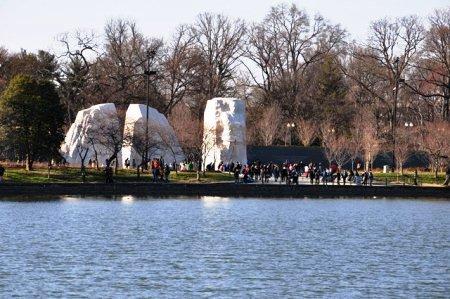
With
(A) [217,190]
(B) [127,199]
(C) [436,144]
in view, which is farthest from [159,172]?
(C) [436,144]

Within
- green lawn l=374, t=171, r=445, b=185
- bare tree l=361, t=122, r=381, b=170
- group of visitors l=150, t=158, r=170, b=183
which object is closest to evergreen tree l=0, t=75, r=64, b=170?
group of visitors l=150, t=158, r=170, b=183

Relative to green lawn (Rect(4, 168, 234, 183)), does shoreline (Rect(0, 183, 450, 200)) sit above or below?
below

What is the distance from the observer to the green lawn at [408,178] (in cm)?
7654

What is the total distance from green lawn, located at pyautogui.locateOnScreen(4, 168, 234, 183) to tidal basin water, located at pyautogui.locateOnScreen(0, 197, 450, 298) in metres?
6.02

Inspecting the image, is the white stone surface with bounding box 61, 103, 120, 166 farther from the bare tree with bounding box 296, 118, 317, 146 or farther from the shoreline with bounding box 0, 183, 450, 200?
the bare tree with bounding box 296, 118, 317, 146

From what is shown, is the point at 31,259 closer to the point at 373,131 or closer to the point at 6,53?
the point at 373,131

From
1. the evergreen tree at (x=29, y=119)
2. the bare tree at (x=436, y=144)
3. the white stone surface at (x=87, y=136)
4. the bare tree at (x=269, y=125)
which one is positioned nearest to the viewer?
the evergreen tree at (x=29, y=119)

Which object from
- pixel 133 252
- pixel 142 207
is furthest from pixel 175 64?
pixel 133 252

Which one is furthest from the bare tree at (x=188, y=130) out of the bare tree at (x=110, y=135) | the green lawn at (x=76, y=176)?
the bare tree at (x=110, y=135)

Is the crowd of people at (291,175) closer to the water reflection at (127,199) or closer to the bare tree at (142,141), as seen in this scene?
the bare tree at (142,141)

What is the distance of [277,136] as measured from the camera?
98500 mm

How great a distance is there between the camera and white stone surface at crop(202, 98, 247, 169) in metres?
82.2

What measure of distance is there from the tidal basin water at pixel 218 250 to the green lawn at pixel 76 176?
6024 mm

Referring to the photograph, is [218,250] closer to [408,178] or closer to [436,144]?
[408,178]
